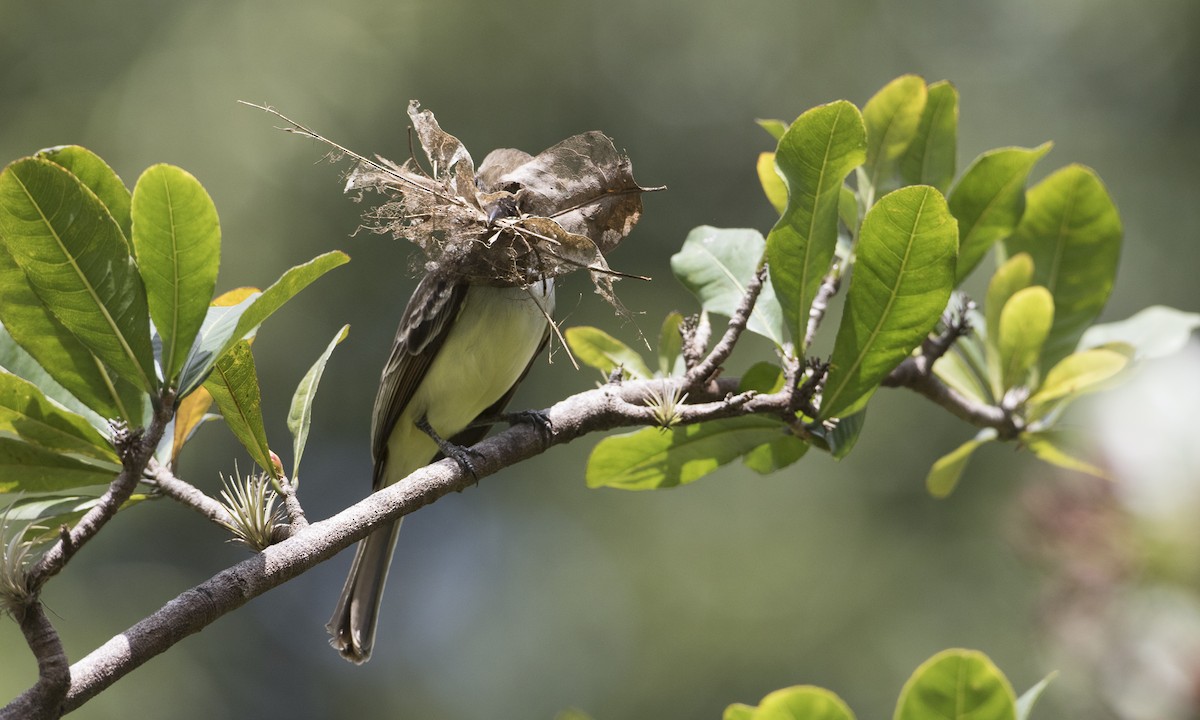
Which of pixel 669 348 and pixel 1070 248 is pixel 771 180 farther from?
pixel 1070 248

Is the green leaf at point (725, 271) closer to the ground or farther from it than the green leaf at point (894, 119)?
closer to the ground

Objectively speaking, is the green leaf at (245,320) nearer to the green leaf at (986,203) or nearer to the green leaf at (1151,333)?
the green leaf at (986,203)

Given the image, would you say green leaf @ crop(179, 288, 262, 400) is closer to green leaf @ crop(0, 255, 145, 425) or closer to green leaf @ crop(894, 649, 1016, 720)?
green leaf @ crop(0, 255, 145, 425)

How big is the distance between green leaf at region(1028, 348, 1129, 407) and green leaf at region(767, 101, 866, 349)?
0.70 m

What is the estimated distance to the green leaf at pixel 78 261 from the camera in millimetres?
1477

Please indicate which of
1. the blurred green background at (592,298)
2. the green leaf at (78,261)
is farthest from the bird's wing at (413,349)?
the blurred green background at (592,298)

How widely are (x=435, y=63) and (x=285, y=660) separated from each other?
268 inches

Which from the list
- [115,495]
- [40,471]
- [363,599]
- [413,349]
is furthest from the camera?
[413,349]

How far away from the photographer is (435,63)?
11.8m

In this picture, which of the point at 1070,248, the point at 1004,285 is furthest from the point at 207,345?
the point at 1070,248

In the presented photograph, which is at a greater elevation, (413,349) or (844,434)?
(844,434)

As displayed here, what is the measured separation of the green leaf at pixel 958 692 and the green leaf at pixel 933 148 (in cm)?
136

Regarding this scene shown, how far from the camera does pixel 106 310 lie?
156cm

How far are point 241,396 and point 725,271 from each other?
1068 millimetres
